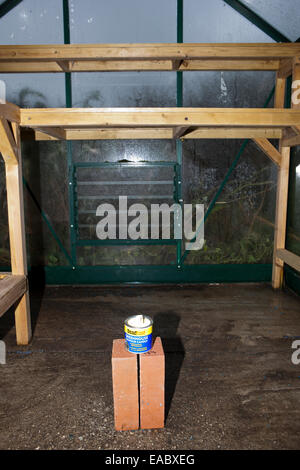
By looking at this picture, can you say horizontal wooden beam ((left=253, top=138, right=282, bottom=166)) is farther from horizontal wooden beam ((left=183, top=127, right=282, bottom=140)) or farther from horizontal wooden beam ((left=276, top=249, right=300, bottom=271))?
horizontal wooden beam ((left=276, top=249, right=300, bottom=271))

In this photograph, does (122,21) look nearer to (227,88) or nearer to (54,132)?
(227,88)

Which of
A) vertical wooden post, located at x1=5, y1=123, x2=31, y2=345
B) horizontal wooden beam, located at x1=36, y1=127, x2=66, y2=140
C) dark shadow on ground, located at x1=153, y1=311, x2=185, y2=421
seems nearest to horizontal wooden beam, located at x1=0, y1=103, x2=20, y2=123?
vertical wooden post, located at x1=5, y1=123, x2=31, y2=345

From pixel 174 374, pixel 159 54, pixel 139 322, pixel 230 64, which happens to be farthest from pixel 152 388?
pixel 230 64

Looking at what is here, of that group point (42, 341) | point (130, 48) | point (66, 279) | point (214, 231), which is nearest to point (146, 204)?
point (214, 231)

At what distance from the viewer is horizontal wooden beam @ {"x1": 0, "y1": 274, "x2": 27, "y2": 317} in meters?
3.37

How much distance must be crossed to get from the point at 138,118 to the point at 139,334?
2.26 metres

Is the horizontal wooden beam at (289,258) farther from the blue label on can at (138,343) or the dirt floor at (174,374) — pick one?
the blue label on can at (138,343)

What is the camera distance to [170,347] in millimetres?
4066

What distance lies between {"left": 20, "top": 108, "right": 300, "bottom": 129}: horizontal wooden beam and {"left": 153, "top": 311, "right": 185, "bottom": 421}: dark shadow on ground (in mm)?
2543

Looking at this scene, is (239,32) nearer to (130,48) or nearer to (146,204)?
(130,48)

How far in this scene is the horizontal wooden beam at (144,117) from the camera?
11.9 feet

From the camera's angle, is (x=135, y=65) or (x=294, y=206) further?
(x=294, y=206)

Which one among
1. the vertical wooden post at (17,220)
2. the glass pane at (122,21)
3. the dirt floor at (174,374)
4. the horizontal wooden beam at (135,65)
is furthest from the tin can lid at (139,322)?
the glass pane at (122,21)

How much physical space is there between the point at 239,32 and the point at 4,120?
181 inches
